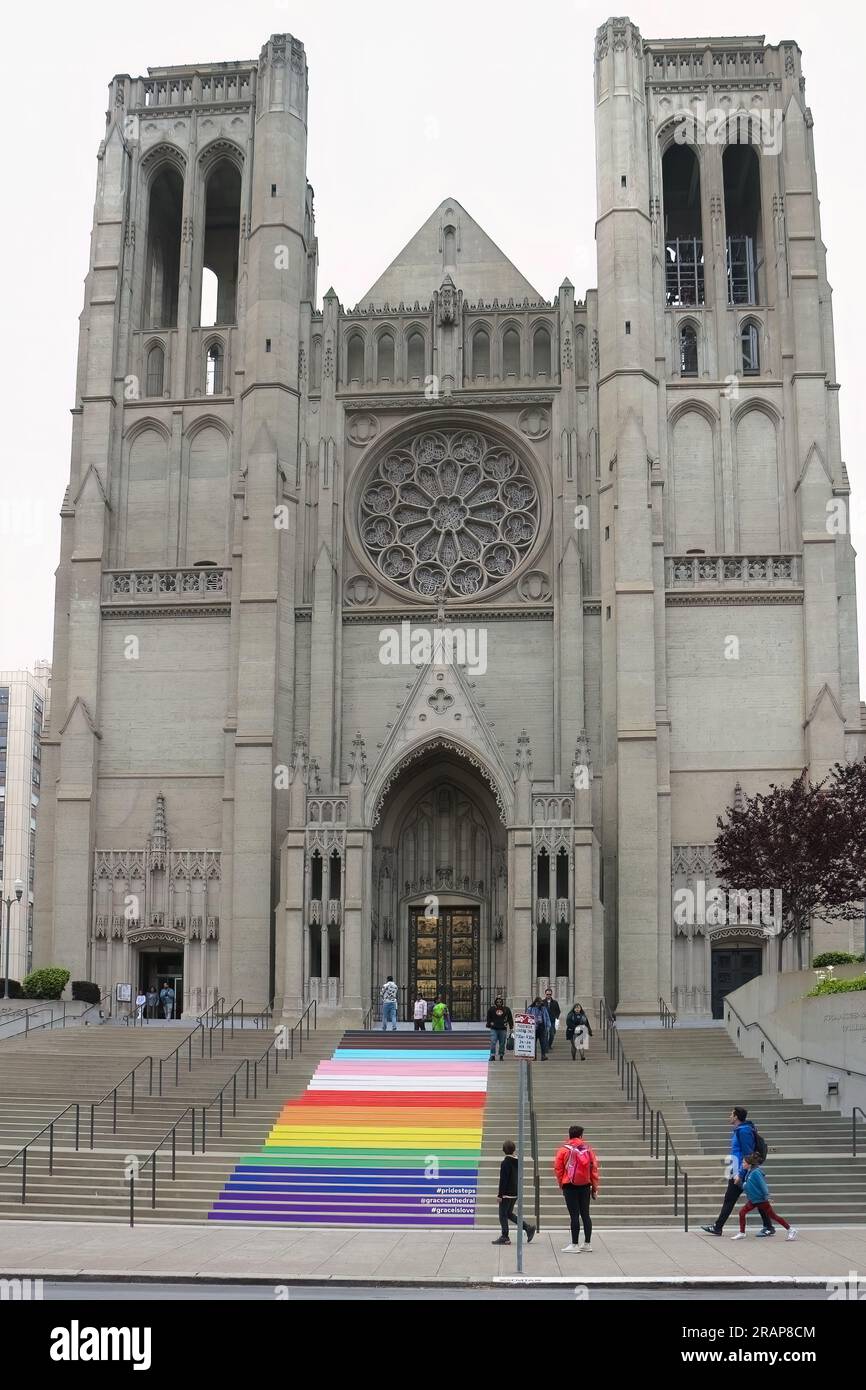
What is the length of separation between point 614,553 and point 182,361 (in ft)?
46.7

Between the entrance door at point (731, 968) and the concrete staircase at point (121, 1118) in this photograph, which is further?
the entrance door at point (731, 968)

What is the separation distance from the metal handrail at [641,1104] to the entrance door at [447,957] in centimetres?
447

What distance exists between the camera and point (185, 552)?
44.8 metres

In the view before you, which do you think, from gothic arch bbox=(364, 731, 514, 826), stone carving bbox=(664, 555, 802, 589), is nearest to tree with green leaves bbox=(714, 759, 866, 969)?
gothic arch bbox=(364, 731, 514, 826)

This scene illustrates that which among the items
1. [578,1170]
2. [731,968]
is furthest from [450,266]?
[578,1170]

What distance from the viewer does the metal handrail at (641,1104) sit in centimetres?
2127

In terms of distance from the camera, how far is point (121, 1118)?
26297 mm

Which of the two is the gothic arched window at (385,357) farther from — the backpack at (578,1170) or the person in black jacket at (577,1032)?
the backpack at (578,1170)

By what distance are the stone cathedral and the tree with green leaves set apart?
506 cm

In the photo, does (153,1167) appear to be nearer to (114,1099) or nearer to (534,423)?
(114,1099)

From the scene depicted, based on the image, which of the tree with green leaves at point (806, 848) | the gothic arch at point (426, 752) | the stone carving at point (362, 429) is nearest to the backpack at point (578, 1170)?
the tree with green leaves at point (806, 848)

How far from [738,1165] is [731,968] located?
70.8 feet
